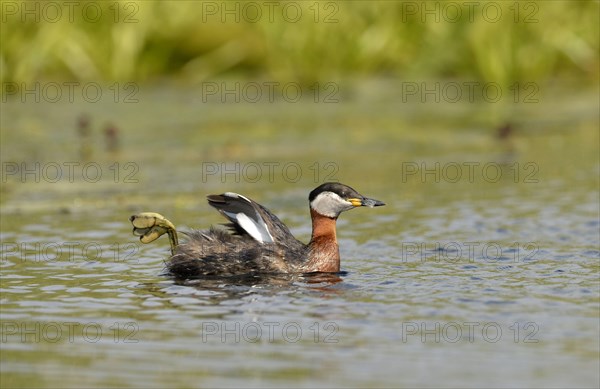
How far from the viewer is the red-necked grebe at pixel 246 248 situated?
10.5 m

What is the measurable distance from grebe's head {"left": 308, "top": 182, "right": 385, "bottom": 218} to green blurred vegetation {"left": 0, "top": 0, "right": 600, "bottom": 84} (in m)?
11.8

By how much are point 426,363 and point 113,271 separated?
4091mm

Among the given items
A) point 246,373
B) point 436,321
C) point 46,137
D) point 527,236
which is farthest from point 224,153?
point 246,373

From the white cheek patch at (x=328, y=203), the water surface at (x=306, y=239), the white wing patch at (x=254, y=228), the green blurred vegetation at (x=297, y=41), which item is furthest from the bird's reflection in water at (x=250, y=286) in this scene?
the green blurred vegetation at (x=297, y=41)

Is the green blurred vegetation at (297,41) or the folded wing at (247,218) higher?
the green blurred vegetation at (297,41)

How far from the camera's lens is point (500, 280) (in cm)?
982

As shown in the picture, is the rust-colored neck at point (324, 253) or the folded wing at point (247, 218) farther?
the rust-colored neck at point (324, 253)

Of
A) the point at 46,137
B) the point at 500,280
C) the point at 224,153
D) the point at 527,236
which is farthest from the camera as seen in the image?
the point at 46,137

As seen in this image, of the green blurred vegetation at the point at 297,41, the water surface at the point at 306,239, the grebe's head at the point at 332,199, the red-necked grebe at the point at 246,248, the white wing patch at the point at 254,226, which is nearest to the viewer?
the water surface at the point at 306,239

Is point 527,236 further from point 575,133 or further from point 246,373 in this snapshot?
point 575,133

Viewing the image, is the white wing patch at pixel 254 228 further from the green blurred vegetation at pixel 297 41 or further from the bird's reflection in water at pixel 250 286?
the green blurred vegetation at pixel 297 41

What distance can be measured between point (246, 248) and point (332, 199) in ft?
3.21

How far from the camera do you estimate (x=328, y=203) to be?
435 inches

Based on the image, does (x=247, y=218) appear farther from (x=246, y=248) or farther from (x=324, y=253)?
(x=324, y=253)
